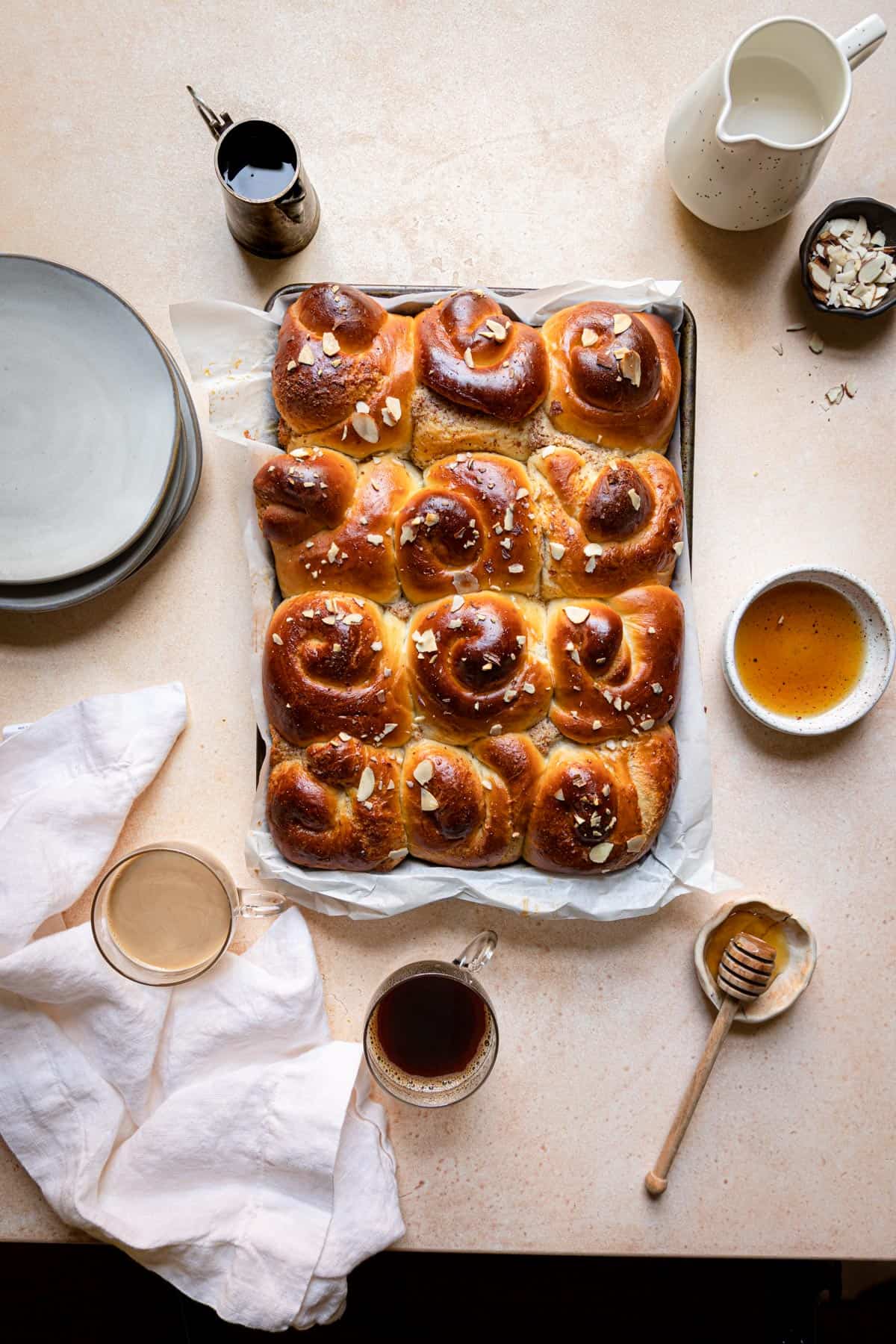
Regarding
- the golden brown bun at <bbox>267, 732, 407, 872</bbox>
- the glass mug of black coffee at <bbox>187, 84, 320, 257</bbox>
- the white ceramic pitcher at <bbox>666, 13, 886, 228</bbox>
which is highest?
the glass mug of black coffee at <bbox>187, 84, 320, 257</bbox>

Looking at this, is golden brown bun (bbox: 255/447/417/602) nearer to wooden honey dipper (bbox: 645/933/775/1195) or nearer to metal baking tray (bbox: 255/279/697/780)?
metal baking tray (bbox: 255/279/697/780)

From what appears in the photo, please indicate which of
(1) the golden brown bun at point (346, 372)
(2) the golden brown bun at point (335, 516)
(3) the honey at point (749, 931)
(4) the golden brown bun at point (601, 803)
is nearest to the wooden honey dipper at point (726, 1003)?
(3) the honey at point (749, 931)

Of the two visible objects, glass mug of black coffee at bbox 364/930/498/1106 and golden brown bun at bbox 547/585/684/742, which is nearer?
golden brown bun at bbox 547/585/684/742

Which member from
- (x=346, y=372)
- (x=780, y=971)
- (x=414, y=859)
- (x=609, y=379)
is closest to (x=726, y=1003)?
(x=780, y=971)

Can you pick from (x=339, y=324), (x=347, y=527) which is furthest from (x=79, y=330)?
(x=347, y=527)

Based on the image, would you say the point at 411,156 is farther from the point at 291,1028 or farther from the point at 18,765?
the point at 291,1028

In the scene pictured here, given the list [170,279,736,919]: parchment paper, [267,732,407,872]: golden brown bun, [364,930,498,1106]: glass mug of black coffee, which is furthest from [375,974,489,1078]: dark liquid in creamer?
[267,732,407,872]: golden brown bun
